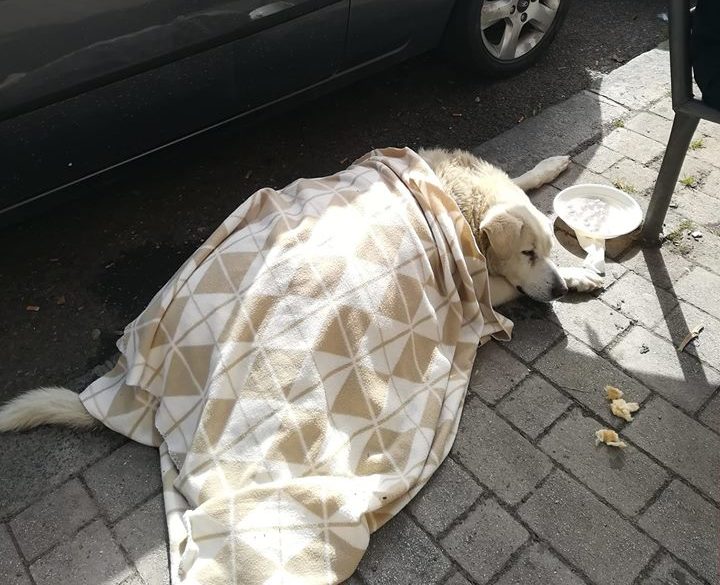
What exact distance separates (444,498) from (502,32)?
3837 mm

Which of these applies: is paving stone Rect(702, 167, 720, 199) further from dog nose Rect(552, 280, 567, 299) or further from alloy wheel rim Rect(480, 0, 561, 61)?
alloy wheel rim Rect(480, 0, 561, 61)

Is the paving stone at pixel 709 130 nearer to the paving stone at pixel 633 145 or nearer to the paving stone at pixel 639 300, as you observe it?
the paving stone at pixel 633 145

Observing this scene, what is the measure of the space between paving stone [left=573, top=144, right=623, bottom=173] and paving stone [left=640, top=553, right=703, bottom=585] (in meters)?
2.45

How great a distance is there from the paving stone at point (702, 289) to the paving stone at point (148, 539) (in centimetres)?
263

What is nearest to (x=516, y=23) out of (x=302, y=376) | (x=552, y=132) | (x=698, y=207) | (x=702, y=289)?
(x=552, y=132)

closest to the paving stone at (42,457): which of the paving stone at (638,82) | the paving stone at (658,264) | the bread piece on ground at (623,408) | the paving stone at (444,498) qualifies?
the paving stone at (444,498)

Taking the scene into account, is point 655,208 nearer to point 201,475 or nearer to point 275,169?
point 275,169

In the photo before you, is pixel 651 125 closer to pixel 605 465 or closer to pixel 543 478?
pixel 605 465

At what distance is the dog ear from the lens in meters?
3.15

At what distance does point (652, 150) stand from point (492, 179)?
1.58 m

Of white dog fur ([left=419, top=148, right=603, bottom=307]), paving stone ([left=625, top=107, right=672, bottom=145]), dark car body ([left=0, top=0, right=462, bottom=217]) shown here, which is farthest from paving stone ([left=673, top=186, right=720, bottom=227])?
dark car body ([left=0, top=0, right=462, bottom=217])

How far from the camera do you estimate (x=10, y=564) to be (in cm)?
236

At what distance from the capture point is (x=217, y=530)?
224cm

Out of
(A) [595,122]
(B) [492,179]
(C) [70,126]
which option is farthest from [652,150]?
(C) [70,126]
